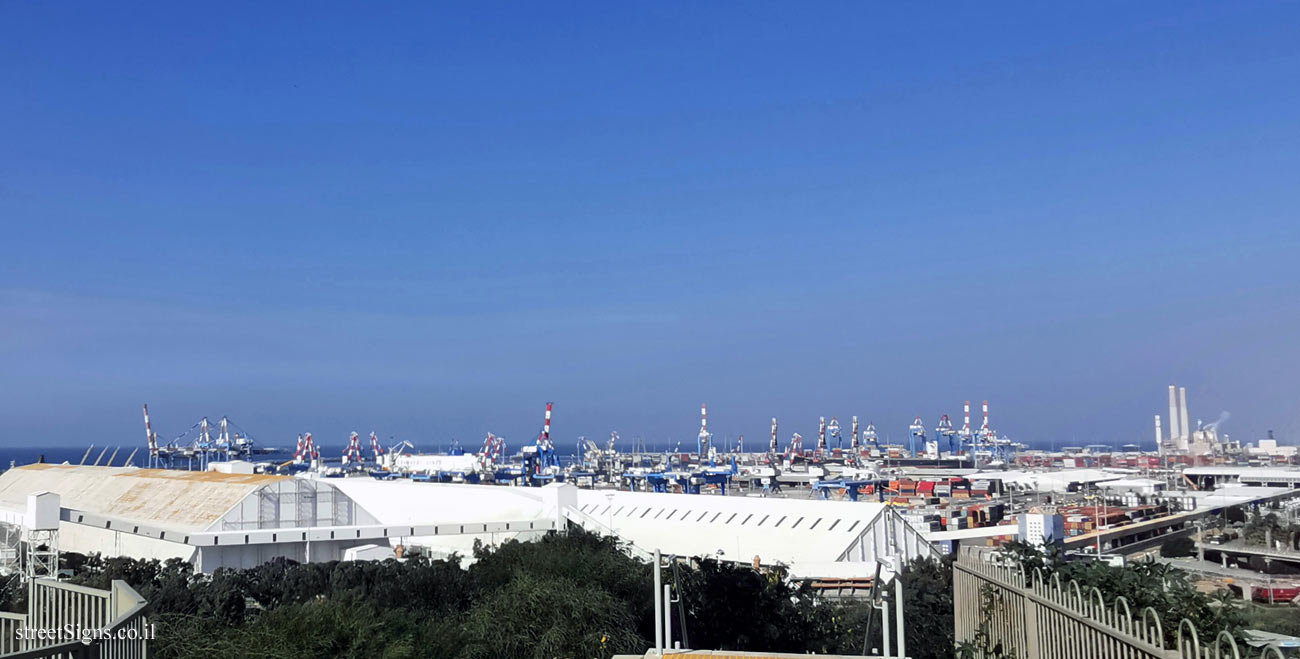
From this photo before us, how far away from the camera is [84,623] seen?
165 inches

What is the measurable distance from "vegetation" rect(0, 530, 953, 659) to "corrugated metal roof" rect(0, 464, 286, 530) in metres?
6.24

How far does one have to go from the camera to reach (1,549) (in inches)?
886

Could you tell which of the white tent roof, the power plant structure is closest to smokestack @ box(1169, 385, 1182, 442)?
the power plant structure

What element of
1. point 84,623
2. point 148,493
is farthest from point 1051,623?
point 148,493

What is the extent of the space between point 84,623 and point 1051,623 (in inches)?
162

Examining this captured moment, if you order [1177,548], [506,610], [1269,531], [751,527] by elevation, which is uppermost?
[506,610]

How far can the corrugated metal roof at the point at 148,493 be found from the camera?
23656mm

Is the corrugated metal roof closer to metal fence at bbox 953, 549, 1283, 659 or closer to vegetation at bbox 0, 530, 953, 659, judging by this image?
vegetation at bbox 0, 530, 953, 659

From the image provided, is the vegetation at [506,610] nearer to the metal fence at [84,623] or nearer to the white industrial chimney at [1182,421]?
the metal fence at [84,623]

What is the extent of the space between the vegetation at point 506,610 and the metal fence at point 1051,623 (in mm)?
2087

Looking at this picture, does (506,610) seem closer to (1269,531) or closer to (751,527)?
(751,527)

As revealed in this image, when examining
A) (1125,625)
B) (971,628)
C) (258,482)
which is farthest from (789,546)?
(1125,625)

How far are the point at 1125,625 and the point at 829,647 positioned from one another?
30.3 feet

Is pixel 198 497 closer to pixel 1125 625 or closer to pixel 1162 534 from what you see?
pixel 1125 625
